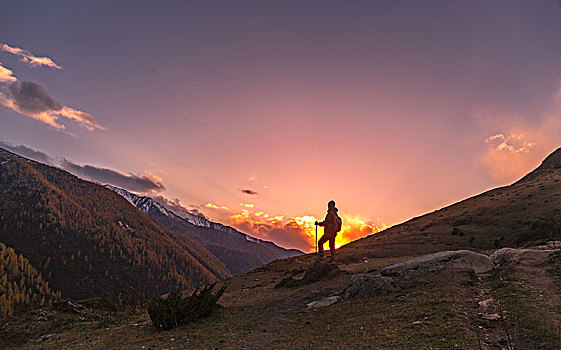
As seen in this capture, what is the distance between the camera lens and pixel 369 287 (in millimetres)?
14289

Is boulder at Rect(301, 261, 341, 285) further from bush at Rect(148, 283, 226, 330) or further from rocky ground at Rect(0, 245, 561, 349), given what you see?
bush at Rect(148, 283, 226, 330)

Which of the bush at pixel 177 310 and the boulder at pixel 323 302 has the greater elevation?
the boulder at pixel 323 302

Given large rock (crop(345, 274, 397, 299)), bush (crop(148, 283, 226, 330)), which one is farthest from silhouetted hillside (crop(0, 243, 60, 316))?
large rock (crop(345, 274, 397, 299))

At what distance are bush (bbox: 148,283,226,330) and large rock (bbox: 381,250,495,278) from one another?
937cm

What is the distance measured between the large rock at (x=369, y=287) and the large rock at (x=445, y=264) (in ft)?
5.48

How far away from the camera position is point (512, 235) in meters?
32.1

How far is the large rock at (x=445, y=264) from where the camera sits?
15.0 metres

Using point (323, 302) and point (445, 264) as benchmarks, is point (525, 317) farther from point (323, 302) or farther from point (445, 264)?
point (323, 302)

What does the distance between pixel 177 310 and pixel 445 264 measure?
12.8 meters

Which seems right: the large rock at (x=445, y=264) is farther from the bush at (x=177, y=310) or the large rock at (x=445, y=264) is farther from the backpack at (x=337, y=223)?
the backpack at (x=337, y=223)

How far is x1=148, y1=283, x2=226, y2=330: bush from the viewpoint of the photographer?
498 inches

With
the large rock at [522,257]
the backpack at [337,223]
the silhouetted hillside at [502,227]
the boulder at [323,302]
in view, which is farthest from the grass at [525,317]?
the backpack at [337,223]

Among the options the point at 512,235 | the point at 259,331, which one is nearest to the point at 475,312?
the point at 259,331

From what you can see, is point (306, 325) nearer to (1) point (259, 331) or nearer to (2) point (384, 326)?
(1) point (259, 331)
